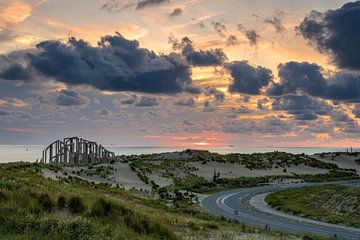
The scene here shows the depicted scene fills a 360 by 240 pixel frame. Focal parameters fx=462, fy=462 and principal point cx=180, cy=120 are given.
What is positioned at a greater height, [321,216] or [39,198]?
[39,198]

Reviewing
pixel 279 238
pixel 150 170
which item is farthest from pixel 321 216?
pixel 150 170

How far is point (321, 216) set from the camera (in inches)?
2010

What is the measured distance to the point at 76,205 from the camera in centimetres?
2016

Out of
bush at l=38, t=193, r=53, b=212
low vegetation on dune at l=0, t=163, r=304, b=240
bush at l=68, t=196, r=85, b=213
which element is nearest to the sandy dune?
low vegetation on dune at l=0, t=163, r=304, b=240

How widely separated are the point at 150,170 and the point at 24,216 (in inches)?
3128

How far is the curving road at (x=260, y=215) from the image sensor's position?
39269 mm

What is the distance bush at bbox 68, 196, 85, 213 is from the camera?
19.8 meters

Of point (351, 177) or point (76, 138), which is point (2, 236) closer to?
point (76, 138)

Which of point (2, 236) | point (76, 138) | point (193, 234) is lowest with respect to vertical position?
point (193, 234)

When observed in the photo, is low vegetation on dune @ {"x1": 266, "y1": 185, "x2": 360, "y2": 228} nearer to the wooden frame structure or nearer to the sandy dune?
the wooden frame structure

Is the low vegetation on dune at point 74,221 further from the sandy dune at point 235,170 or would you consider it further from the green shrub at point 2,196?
the sandy dune at point 235,170

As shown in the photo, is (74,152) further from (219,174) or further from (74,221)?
(74,221)

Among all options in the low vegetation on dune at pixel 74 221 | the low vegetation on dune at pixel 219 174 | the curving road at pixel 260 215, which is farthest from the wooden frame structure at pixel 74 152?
the low vegetation on dune at pixel 74 221

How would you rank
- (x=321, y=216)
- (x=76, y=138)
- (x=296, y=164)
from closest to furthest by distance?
(x=321, y=216) < (x=76, y=138) < (x=296, y=164)
